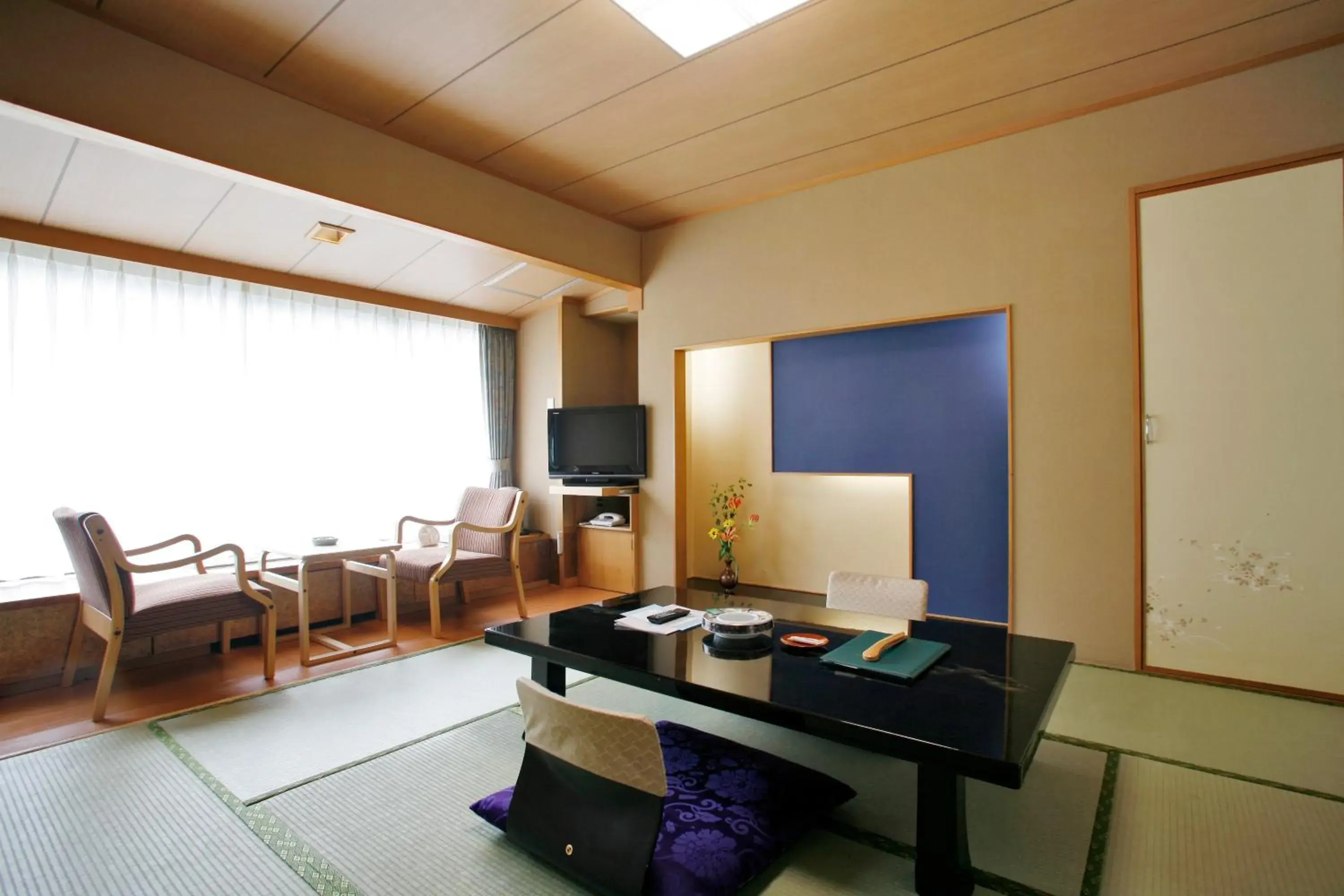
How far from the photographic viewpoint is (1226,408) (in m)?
2.88

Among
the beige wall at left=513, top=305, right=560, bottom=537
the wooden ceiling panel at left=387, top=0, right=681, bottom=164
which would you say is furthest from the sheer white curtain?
the wooden ceiling panel at left=387, top=0, right=681, bottom=164

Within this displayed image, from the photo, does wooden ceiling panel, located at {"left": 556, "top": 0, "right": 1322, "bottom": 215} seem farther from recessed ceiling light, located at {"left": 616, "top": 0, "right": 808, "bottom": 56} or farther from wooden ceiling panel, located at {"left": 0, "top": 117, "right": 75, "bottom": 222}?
wooden ceiling panel, located at {"left": 0, "top": 117, "right": 75, "bottom": 222}

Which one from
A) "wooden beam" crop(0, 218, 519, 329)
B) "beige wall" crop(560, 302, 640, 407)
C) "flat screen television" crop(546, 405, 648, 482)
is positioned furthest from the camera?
"beige wall" crop(560, 302, 640, 407)

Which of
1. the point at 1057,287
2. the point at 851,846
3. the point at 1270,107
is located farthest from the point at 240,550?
the point at 1270,107

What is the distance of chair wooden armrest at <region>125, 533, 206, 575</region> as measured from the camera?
126 inches

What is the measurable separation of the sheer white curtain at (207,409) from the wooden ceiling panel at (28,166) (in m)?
0.34

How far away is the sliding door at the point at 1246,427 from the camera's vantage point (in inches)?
106

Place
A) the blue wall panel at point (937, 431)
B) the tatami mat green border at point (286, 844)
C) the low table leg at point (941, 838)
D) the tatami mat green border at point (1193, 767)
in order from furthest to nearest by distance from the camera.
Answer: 1. the blue wall panel at point (937, 431)
2. the tatami mat green border at point (1193, 767)
3. the tatami mat green border at point (286, 844)
4. the low table leg at point (941, 838)

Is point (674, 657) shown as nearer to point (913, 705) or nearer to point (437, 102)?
point (913, 705)

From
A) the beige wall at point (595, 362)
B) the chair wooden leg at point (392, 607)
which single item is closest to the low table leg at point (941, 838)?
the chair wooden leg at point (392, 607)

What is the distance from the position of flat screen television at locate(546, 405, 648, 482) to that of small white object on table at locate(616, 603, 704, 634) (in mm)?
2328

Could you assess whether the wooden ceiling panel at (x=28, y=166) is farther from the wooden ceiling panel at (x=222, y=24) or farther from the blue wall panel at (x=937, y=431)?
the blue wall panel at (x=937, y=431)

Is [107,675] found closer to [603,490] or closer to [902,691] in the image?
[603,490]

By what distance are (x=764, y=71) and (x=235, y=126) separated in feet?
7.35
